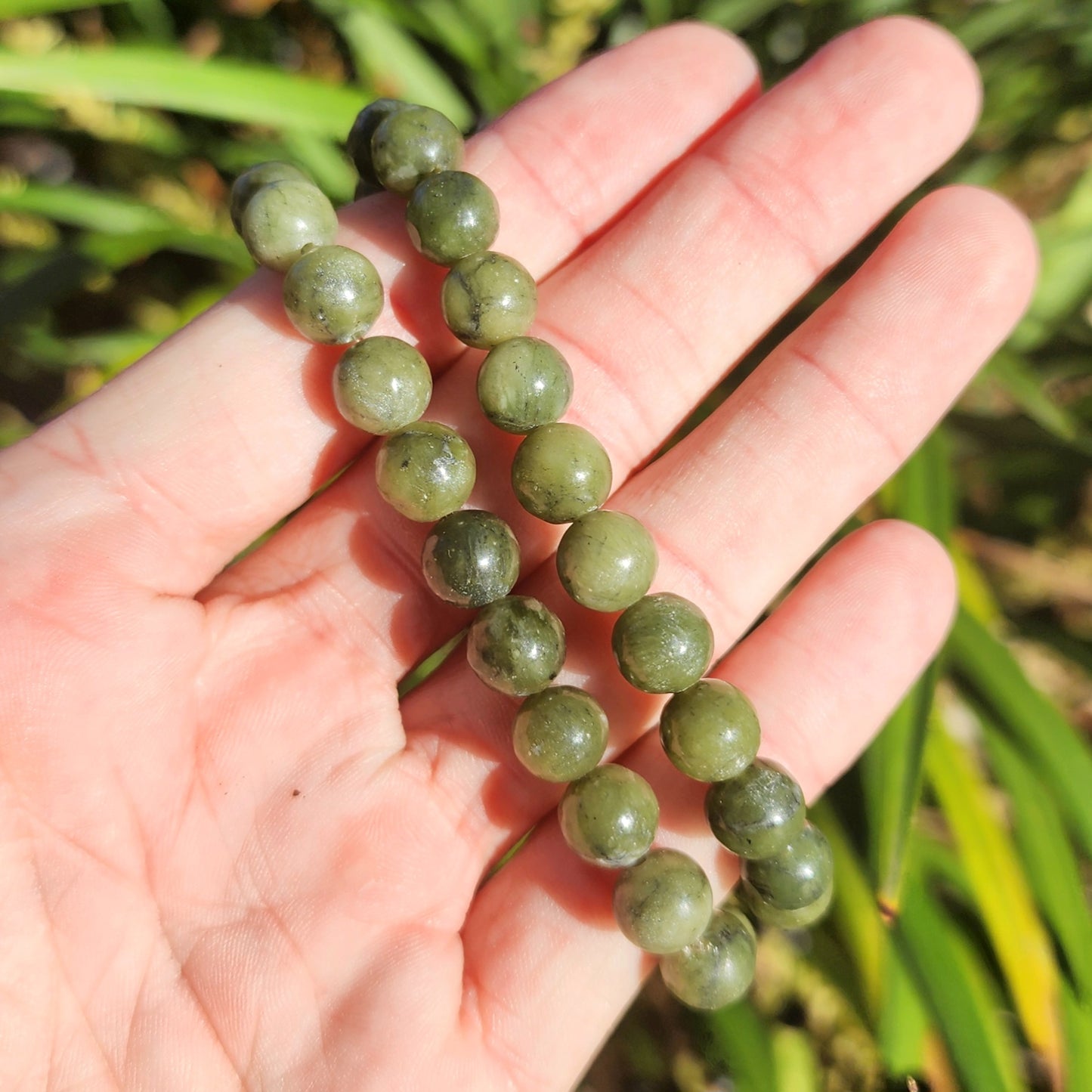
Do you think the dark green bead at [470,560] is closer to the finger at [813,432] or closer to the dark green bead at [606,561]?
the dark green bead at [606,561]

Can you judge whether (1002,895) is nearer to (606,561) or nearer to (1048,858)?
(1048,858)

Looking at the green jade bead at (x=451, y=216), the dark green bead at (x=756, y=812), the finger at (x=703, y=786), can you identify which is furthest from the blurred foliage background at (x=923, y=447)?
the green jade bead at (x=451, y=216)

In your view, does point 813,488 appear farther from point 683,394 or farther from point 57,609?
point 57,609

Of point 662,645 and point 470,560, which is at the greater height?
point 470,560

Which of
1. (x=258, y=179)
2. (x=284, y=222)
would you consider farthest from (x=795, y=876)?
(x=258, y=179)

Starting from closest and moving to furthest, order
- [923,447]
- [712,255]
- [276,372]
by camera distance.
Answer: [276,372] < [712,255] < [923,447]

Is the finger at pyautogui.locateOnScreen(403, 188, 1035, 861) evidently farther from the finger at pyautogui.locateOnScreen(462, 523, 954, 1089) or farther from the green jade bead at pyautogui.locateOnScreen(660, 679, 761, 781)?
the green jade bead at pyautogui.locateOnScreen(660, 679, 761, 781)
